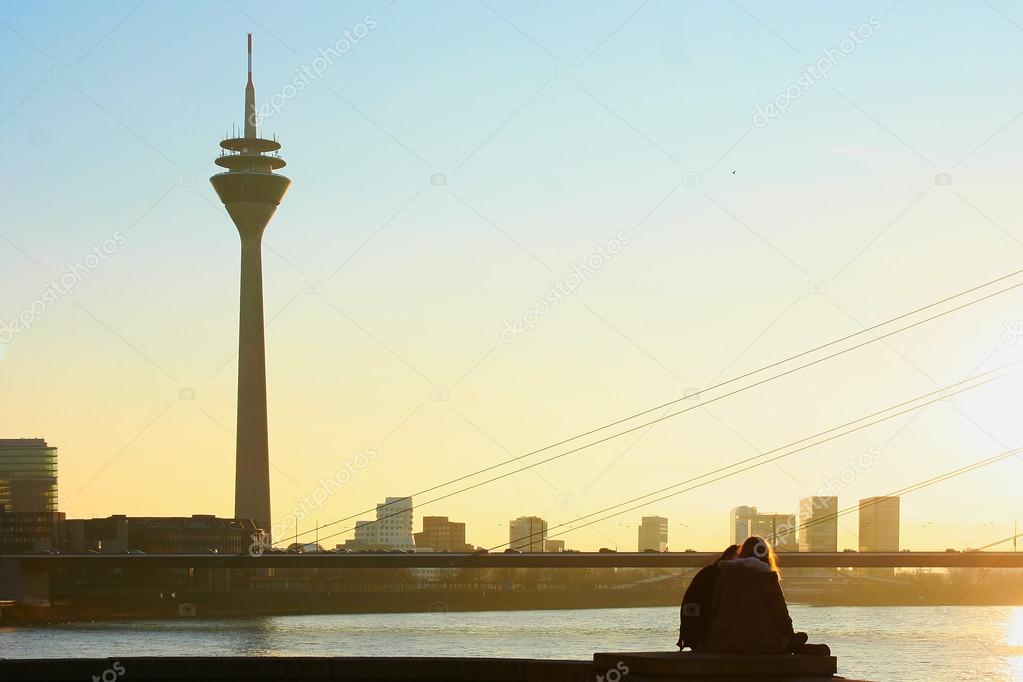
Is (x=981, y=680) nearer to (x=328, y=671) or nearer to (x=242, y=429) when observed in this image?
(x=328, y=671)

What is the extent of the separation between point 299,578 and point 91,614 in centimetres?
2477

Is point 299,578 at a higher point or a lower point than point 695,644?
lower

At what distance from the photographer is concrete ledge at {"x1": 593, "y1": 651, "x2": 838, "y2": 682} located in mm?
10305

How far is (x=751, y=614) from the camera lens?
10.6 meters

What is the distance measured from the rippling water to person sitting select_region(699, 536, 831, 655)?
3155cm

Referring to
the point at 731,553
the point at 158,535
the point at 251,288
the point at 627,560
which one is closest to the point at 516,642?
the point at 627,560

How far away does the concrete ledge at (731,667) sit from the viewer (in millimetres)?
10305

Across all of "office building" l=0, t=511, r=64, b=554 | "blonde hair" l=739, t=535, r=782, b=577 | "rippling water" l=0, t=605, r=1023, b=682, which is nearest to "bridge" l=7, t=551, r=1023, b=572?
"rippling water" l=0, t=605, r=1023, b=682

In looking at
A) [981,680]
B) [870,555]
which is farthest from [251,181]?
[981,680]

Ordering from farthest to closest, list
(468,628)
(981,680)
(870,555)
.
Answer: (468,628) < (870,555) < (981,680)

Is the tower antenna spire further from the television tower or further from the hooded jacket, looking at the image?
the hooded jacket

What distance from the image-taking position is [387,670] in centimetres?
1296

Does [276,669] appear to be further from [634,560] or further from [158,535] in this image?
[158,535]

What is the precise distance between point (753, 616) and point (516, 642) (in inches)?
1920
